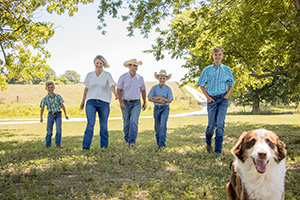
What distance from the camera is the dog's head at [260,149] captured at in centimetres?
261

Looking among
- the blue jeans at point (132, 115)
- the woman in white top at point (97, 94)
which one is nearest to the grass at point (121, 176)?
the woman in white top at point (97, 94)

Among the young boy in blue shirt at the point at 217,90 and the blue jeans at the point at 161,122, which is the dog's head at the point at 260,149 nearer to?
the young boy in blue shirt at the point at 217,90

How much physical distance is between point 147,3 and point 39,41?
27.8ft

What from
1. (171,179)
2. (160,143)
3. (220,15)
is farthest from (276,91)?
(171,179)

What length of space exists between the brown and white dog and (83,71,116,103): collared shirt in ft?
16.8

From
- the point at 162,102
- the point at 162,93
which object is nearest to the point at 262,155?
the point at 162,102

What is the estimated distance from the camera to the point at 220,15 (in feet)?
35.4

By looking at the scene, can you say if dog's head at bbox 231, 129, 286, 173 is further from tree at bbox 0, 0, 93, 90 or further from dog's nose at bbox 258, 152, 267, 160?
tree at bbox 0, 0, 93, 90

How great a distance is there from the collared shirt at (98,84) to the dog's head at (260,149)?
5089mm

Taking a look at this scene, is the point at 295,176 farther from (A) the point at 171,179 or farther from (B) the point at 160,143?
(B) the point at 160,143

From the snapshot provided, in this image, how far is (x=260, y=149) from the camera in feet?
8.59

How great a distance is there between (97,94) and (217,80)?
310 centimetres

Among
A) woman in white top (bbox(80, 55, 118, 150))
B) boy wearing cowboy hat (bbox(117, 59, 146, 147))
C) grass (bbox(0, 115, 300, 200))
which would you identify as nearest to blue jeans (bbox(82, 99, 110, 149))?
woman in white top (bbox(80, 55, 118, 150))

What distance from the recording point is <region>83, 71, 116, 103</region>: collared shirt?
7.46 meters
